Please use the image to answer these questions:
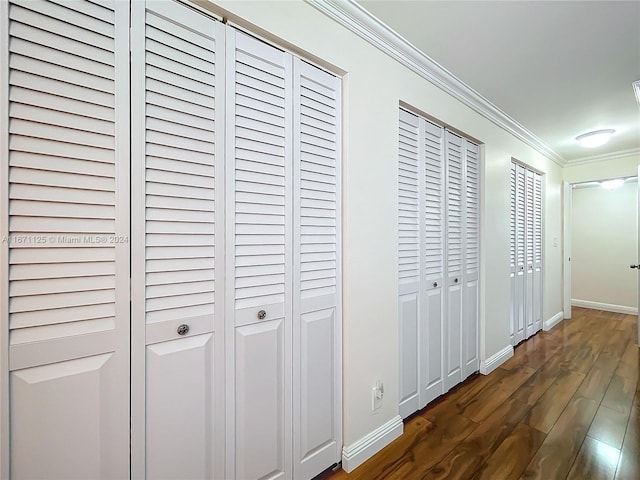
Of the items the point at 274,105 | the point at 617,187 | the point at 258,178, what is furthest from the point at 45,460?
the point at 617,187

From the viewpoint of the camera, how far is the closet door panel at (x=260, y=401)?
1.16 metres

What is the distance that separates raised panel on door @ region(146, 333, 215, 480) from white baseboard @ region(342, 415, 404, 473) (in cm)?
72

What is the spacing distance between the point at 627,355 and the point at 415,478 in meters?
3.12

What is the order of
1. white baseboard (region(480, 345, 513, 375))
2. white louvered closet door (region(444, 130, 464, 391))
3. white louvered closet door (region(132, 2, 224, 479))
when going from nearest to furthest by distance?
1. white louvered closet door (region(132, 2, 224, 479))
2. white louvered closet door (region(444, 130, 464, 391))
3. white baseboard (region(480, 345, 513, 375))

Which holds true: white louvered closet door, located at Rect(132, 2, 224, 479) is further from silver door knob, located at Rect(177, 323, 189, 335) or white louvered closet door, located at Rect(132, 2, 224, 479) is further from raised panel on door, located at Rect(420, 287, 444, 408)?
raised panel on door, located at Rect(420, 287, 444, 408)

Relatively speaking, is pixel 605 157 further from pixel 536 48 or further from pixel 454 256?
pixel 454 256

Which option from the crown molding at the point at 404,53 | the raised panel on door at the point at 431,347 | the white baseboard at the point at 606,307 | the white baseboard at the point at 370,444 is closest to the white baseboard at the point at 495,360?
the raised panel on door at the point at 431,347

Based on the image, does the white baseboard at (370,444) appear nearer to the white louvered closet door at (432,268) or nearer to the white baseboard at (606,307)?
the white louvered closet door at (432,268)

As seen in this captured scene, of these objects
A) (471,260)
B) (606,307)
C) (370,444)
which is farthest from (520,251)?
(606,307)

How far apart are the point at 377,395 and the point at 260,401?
74 centimetres

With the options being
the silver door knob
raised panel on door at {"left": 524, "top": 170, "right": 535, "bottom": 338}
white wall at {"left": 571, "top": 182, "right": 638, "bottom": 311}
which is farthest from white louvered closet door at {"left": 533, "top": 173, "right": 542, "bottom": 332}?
the silver door knob

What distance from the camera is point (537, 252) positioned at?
11.7 ft

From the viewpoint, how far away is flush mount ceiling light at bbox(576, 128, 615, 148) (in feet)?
9.66

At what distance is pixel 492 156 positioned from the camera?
2.63 metres
